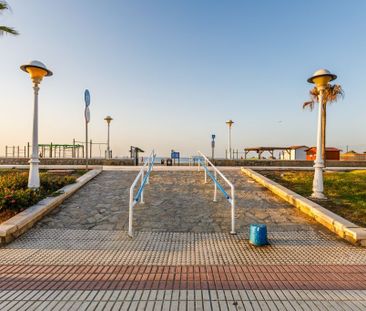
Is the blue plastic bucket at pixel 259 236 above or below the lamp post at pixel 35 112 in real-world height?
below

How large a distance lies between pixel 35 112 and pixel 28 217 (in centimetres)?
381

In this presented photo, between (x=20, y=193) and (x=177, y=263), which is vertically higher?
(x=20, y=193)

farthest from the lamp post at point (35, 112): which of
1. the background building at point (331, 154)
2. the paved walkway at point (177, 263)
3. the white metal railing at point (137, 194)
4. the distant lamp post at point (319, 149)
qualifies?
the background building at point (331, 154)

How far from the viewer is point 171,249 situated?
487 centimetres

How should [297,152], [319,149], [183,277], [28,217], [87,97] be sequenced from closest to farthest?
[183,277] → [28,217] → [319,149] → [87,97] → [297,152]

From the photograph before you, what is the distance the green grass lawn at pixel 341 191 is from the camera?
672 centimetres

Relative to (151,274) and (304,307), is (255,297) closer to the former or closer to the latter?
(304,307)

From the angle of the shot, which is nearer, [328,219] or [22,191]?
[328,219]

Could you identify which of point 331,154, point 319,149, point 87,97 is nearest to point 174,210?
point 319,149

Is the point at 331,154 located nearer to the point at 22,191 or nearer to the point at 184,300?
the point at 22,191

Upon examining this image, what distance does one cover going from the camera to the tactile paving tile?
434 cm

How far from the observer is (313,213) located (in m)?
6.66

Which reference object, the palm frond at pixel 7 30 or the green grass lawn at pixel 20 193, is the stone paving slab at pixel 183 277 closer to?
Answer: the green grass lawn at pixel 20 193

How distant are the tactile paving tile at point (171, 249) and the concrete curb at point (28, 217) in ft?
0.58
